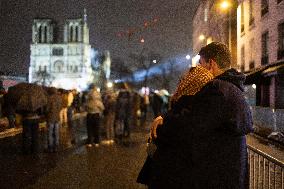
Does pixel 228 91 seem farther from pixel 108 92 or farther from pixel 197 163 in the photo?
pixel 108 92

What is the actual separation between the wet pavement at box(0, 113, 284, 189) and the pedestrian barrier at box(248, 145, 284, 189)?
285mm

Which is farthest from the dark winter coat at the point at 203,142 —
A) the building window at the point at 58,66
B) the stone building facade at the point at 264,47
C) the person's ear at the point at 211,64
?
the building window at the point at 58,66

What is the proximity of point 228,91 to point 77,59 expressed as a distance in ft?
560

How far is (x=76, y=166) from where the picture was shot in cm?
1105

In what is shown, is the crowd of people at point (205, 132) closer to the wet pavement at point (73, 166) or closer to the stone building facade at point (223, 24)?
the wet pavement at point (73, 166)

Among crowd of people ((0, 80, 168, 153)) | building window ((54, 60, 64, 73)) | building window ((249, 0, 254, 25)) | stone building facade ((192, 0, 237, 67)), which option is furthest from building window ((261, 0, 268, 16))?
building window ((54, 60, 64, 73))

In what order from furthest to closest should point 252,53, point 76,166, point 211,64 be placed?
point 252,53, point 76,166, point 211,64

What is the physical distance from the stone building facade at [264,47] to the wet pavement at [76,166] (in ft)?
43.5

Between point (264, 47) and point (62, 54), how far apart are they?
147m

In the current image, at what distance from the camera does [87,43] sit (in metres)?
173

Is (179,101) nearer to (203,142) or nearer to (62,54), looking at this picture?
(203,142)

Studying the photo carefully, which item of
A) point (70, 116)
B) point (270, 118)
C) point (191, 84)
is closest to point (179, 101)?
point (191, 84)

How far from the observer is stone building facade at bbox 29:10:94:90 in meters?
169

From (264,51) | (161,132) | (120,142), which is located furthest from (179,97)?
(264,51)
